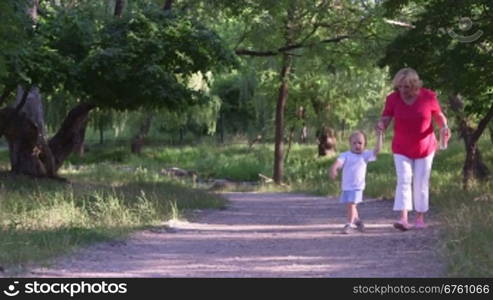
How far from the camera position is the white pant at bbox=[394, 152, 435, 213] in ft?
29.8

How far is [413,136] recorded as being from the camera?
9.04 meters

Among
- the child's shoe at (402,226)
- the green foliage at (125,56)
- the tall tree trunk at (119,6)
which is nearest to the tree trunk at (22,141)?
the green foliage at (125,56)

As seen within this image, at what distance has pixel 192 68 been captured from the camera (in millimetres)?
16359

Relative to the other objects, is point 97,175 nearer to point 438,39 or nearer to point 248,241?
point 438,39

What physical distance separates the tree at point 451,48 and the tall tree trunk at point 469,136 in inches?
18.5

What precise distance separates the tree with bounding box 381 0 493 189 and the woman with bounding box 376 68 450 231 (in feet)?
11.9

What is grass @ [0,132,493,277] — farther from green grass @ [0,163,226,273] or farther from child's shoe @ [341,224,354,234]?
child's shoe @ [341,224,354,234]

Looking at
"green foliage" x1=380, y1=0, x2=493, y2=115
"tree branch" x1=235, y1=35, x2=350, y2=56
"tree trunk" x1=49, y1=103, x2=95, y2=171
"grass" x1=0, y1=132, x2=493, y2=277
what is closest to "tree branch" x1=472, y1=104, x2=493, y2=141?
"green foliage" x1=380, y1=0, x2=493, y2=115

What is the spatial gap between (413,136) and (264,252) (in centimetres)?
252

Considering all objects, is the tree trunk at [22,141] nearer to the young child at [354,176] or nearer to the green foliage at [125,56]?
the green foliage at [125,56]

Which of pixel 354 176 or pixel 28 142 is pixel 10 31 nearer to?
pixel 354 176

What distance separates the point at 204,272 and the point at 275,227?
13.6 ft

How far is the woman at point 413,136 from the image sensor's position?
8.99 metres

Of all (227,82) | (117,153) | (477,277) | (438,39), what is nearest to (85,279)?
(477,277)
